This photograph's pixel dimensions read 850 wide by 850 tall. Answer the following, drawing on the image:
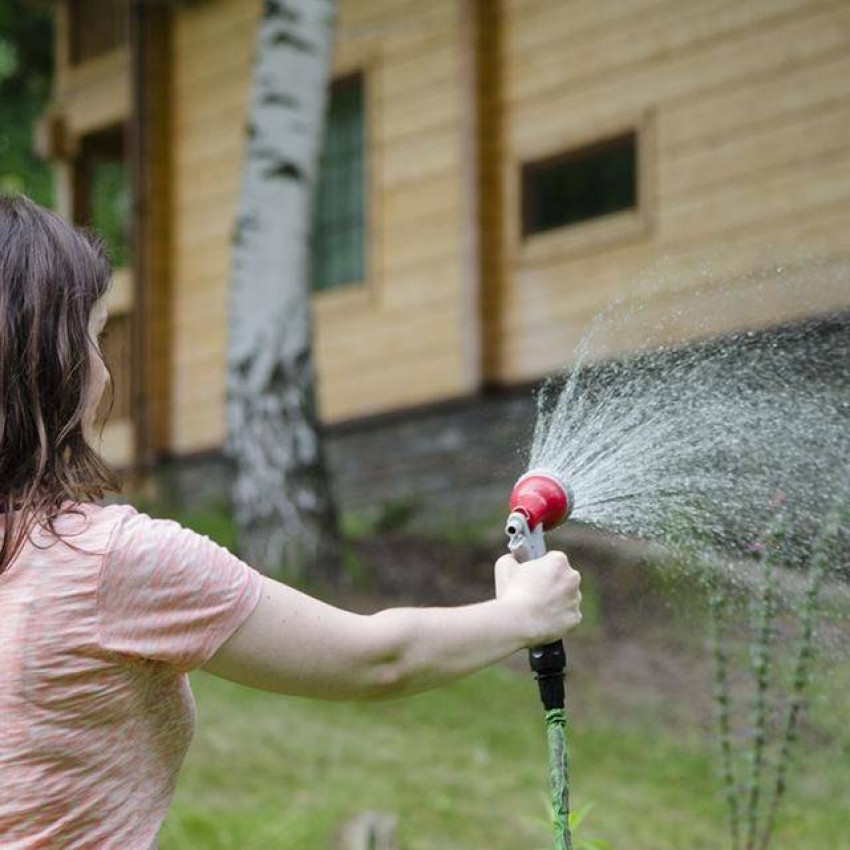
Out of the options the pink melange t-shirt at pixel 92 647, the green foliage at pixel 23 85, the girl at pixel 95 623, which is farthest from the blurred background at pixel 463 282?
the green foliage at pixel 23 85

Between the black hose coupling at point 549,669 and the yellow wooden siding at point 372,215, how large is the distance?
29.5ft

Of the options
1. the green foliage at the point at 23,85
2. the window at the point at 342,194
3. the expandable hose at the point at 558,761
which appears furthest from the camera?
the green foliage at the point at 23,85

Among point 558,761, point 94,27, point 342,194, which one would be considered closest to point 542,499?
point 558,761

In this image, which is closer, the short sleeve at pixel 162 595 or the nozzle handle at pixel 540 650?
the short sleeve at pixel 162 595

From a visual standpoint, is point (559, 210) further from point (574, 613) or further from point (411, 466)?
point (574, 613)

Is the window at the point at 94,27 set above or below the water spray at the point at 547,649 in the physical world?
above

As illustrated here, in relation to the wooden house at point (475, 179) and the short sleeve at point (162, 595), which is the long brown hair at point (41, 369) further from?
the wooden house at point (475, 179)

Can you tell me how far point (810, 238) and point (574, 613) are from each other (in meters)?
7.80

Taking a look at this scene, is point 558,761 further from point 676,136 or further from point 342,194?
point 342,194

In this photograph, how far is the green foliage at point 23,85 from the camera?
25.6 m

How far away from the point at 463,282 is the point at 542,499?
9.19m

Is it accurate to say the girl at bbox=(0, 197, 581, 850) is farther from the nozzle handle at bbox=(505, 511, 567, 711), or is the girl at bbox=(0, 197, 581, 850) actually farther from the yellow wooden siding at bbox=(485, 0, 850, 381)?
the yellow wooden siding at bbox=(485, 0, 850, 381)

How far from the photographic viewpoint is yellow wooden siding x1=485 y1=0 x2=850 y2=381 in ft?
31.8

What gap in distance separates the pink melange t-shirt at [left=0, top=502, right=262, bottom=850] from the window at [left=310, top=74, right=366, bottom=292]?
10.9 m
